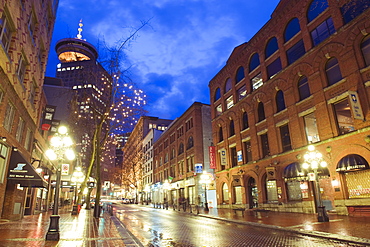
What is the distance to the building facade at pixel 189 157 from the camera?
3909 cm

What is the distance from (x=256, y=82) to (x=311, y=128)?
9.14 meters

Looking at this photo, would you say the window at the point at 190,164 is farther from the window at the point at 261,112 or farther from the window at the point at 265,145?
the window at the point at 261,112

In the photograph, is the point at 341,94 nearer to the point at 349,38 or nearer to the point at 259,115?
the point at 349,38

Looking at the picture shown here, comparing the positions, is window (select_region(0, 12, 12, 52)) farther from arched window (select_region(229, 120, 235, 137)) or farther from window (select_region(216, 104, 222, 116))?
window (select_region(216, 104, 222, 116))

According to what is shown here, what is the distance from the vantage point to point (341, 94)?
18000 millimetres

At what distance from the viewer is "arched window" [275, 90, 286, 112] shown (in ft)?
80.0

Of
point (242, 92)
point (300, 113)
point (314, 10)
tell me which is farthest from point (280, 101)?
point (314, 10)

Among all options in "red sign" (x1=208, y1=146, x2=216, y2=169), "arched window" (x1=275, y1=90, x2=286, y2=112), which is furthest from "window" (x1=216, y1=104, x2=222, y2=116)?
"arched window" (x1=275, y1=90, x2=286, y2=112)

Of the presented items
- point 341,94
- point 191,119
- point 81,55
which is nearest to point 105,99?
point 341,94

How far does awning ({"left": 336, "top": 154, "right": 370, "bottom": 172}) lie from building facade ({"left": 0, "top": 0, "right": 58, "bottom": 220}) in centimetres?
1966

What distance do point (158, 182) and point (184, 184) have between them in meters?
16.3

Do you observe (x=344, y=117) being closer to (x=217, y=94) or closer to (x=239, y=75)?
(x=239, y=75)

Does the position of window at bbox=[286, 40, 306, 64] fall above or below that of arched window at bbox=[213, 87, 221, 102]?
below

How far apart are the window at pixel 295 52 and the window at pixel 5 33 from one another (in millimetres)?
21597
